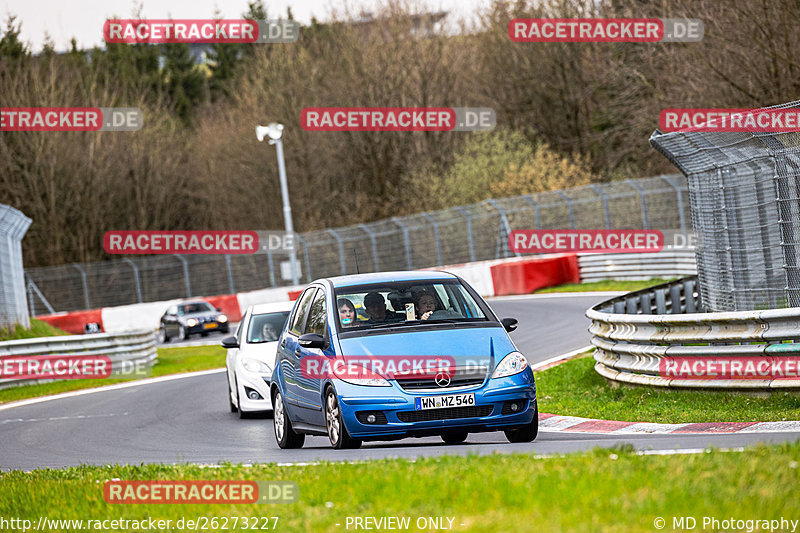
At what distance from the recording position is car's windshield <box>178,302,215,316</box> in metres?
38.2

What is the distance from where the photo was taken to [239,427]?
1487 cm

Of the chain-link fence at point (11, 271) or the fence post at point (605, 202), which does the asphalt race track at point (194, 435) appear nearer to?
the chain-link fence at point (11, 271)

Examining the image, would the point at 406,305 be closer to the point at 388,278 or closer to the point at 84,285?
the point at 388,278

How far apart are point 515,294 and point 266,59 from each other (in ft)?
91.8

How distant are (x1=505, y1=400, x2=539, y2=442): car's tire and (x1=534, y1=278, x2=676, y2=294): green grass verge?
68.0ft

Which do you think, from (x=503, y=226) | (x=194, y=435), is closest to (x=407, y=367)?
(x=194, y=435)

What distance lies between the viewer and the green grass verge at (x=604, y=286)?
31.2m

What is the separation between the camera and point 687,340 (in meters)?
12.1

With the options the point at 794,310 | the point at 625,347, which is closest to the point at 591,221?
the point at 625,347

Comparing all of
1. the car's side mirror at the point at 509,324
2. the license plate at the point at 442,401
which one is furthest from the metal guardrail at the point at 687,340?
the license plate at the point at 442,401

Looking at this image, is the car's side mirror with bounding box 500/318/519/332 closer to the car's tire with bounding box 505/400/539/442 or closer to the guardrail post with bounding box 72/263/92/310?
the car's tire with bounding box 505/400/539/442

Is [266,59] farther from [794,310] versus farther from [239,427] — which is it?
[794,310]

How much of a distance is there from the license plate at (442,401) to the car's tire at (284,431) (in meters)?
2.32

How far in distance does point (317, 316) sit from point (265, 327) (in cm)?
548
